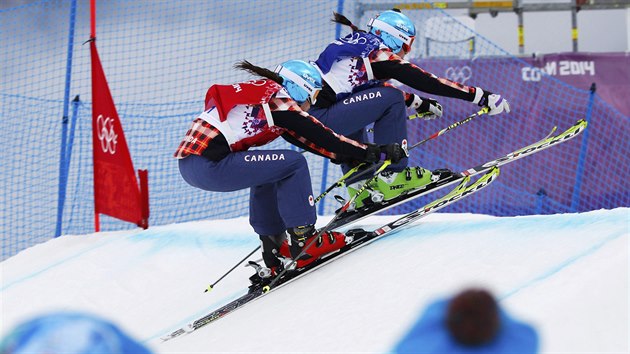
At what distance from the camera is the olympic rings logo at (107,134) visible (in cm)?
697

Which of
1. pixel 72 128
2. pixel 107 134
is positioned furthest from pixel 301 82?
pixel 72 128

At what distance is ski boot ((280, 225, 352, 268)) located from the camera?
4871 mm

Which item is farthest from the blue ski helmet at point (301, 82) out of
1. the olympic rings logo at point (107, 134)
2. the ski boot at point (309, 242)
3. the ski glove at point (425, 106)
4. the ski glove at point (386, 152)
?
the olympic rings logo at point (107, 134)

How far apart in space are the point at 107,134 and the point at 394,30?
2.70 metres

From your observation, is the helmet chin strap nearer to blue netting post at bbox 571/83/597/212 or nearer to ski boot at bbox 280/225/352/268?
ski boot at bbox 280/225/352/268

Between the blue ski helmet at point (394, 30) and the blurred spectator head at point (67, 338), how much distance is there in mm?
4163

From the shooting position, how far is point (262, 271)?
509cm

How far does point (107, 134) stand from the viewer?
7020 millimetres

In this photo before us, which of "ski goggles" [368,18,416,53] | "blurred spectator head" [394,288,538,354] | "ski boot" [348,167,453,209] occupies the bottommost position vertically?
"ski boot" [348,167,453,209]

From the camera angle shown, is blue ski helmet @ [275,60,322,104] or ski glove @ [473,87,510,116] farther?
ski glove @ [473,87,510,116]

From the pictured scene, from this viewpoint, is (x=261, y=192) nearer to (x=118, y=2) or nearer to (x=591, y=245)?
(x=591, y=245)

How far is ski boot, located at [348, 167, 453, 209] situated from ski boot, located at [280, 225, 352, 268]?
1.10ft

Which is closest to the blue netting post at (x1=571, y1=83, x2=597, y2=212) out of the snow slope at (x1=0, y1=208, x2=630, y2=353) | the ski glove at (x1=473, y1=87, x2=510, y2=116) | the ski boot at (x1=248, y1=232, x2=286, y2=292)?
the snow slope at (x1=0, y1=208, x2=630, y2=353)

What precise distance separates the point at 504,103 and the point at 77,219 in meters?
4.19
